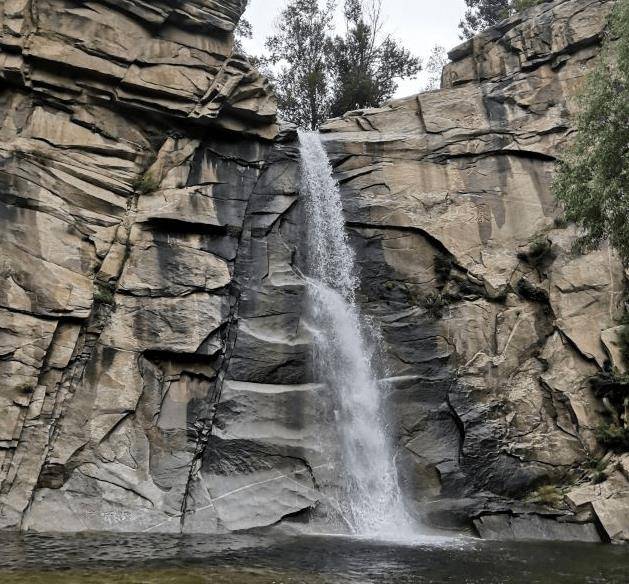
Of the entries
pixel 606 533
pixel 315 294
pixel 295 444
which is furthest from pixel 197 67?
pixel 606 533

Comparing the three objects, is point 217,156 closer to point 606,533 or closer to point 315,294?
point 315,294

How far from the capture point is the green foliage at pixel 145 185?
1769 cm

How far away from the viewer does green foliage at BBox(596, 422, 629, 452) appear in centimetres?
1545

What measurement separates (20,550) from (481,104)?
20556 millimetres

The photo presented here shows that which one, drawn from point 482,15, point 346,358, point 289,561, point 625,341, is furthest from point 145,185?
point 482,15

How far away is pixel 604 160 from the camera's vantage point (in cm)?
1328

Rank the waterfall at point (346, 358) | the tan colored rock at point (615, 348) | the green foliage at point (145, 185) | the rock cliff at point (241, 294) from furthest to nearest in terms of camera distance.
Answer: the green foliage at point (145, 185)
the tan colored rock at point (615, 348)
the waterfall at point (346, 358)
the rock cliff at point (241, 294)

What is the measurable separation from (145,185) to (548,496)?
13991 millimetres

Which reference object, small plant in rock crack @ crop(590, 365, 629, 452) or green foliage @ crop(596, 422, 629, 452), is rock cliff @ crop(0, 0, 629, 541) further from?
green foliage @ crop(596, 422, 629, 452)

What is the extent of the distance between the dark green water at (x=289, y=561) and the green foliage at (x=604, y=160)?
6.95m

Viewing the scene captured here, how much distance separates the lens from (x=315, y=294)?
744 inches

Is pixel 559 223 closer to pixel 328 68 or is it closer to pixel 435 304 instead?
pixel 435 304

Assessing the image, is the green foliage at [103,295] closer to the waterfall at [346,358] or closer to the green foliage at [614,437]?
the waterfall at [346,358]

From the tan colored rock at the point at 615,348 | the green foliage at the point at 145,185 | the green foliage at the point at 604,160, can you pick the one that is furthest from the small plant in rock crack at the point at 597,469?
the green foliage at the point at 145,185
